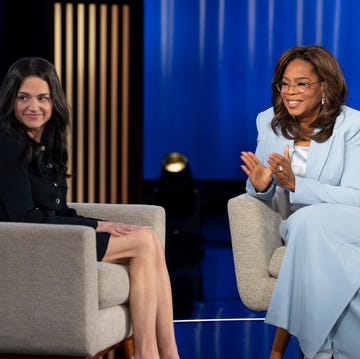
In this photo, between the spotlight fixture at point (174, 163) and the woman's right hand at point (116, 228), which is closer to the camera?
the woman's right hand at point (116, 228)

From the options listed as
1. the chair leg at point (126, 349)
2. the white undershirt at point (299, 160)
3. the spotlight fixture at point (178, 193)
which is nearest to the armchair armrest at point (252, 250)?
the white undershirt at point (299, 160)

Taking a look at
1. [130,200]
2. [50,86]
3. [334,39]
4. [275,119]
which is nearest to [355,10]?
[334,39]

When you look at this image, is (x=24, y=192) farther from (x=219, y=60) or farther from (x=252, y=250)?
(x=219, y=60)

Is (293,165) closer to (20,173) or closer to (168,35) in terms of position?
(20,173)

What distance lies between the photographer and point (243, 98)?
9.72 meters

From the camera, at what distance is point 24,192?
334cm

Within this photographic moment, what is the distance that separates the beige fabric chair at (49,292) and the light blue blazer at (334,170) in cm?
100

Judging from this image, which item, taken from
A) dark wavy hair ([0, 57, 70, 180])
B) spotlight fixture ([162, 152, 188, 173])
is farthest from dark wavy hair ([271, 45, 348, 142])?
spotlight fixture ([162, 152, 188, 173])

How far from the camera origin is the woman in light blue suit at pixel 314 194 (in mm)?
3555

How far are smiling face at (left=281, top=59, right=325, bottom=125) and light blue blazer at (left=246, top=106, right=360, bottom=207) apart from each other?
5.2 inches

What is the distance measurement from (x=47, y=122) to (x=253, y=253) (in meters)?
0.95

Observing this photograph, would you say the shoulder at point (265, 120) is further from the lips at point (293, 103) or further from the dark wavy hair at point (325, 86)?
the lips at point (293, 103)

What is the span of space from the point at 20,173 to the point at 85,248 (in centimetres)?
42

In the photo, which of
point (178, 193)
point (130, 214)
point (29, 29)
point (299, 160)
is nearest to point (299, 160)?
point (299, 160)
